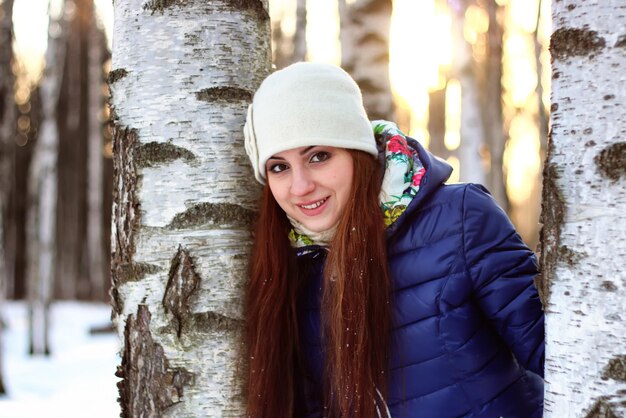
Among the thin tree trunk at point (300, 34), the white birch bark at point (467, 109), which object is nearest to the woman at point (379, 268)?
the white birch bark at point (467, 109)

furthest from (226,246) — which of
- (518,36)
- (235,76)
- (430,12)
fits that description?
(518,36)

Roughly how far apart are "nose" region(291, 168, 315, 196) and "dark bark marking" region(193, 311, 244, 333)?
40 centimetres

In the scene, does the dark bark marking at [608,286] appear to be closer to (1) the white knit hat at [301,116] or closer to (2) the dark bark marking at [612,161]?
(2) the dark bark marking at [612,161]

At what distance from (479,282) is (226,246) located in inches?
27.6

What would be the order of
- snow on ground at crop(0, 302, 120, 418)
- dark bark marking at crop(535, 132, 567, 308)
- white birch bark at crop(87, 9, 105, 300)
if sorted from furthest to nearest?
white birch bark at crop(87, 9, 105, 300), snow on ground at crop(0, 302, 120, 418), dark bark marking at crop(535, 132, 567, 308)

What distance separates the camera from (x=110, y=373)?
805 cm

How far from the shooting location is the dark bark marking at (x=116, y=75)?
74.2 inches

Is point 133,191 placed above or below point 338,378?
above

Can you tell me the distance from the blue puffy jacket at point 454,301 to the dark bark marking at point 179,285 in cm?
57

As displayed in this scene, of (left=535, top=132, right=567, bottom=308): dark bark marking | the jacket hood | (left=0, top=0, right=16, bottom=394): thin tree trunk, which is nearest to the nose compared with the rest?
the jacket hood

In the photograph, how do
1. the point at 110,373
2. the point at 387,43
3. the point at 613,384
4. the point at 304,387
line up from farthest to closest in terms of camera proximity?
the point at 110,373
the point at 387,43
the point at 304,387
the point at 613,384

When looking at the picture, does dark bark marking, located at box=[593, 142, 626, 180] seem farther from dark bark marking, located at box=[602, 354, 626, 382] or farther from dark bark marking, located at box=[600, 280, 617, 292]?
dark bark marking, located at box=[602, 354, 626, 382]

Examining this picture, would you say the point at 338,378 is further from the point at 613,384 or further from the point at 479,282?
the point at 613,384

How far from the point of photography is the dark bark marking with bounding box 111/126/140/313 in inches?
72.3
